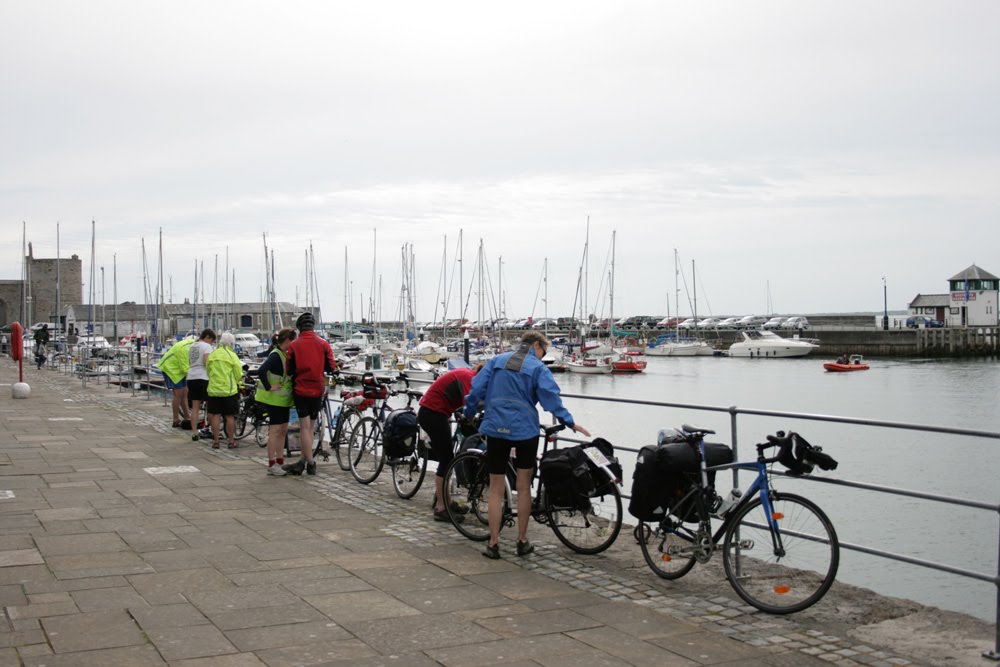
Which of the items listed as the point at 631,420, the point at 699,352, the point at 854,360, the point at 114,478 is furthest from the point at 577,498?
the point at 699,352

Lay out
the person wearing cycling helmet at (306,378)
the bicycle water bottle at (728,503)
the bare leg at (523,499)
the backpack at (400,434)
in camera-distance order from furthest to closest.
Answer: the person wearing cycling helmet at (306,378), the backpack at (400,434), the bare leg at (523,499), the bicycle water bottle at (728,503)

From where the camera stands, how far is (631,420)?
124 feet

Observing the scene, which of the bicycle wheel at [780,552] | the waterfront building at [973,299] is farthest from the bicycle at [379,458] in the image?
the waterfront building at [973,299]

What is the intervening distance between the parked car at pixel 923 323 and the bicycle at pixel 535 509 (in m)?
82.8

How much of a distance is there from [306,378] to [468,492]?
140 inches

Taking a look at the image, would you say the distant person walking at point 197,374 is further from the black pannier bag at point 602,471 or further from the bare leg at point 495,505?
the black pannier bag at point 602,471

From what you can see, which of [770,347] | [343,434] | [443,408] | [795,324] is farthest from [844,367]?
[443,408]

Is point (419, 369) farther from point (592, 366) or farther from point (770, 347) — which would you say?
point (770, 347)

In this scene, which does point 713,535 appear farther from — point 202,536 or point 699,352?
point 699,352

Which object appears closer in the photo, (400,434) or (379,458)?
(400,434)

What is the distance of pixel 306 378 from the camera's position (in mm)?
11109

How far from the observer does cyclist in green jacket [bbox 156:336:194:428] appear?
52.2ft

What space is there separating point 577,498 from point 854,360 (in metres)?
70.3

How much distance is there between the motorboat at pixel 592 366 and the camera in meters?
72.5
